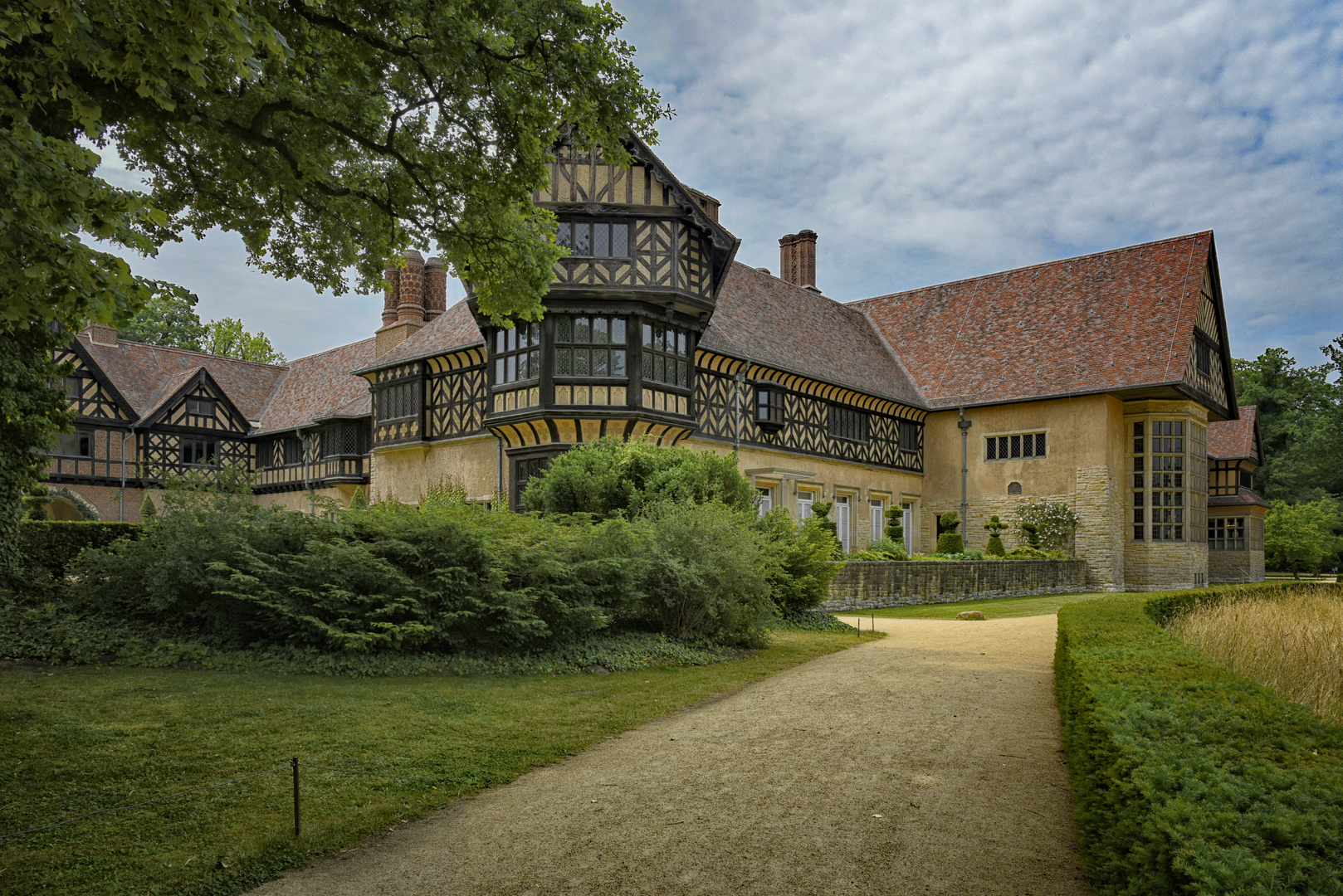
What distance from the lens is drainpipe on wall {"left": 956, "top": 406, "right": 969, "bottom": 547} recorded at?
28734 millimetres

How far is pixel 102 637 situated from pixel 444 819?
275 inches

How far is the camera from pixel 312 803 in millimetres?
4883

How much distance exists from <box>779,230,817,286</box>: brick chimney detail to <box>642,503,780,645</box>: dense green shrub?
72.3 feet

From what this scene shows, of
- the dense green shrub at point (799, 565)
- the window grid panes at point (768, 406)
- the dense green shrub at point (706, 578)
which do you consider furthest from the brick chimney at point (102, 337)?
the dense green shrub at point (706, 578)

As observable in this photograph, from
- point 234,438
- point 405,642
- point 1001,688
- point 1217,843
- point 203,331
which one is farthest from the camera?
point 203,331

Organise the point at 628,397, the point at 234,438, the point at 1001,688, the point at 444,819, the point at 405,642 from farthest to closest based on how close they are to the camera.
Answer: the point at 234,438 → the point at 628,397 → the point at 405,642 → the point at 1001,688 → the point at 444,819

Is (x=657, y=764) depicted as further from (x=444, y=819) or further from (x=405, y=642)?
(x=405, y=642)

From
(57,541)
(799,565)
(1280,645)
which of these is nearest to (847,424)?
(799,565)

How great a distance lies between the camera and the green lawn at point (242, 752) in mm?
4176

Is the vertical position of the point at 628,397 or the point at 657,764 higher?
the point at 628,397

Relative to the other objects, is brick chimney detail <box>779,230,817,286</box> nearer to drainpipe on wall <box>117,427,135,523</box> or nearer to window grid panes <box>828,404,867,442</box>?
window grid panes <box>828,404,867,442</box>

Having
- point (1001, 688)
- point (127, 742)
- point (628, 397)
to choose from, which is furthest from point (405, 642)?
point (628, 397)

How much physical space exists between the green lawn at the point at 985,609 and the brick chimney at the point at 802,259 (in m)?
14.8

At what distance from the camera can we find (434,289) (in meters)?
29.0
